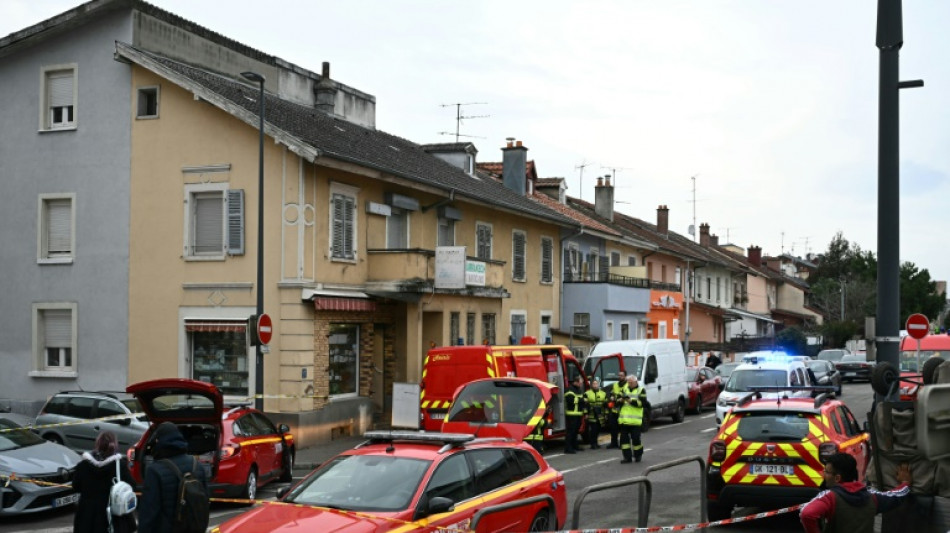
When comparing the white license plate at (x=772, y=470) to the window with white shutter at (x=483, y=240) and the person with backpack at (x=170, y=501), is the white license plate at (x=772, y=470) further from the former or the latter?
the window with white shutter at (x=483, y=240)

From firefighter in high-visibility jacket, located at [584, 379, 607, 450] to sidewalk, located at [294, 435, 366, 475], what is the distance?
17.6 ft

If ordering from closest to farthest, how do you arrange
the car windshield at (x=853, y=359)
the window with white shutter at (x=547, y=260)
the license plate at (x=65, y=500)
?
the license plate at (x=65, y=500) < the window with white shutter at (x=547, y=260) < the car windshield at (x=853, y=359)

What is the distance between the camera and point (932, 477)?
26.7 ft

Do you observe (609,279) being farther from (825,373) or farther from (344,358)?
(344,358)

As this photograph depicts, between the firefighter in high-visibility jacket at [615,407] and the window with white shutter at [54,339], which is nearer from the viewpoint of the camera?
→ the firefighter in high-visibility jacket at [615,407]

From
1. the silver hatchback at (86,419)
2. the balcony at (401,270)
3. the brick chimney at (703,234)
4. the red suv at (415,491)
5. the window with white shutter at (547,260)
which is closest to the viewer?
the red suv at (415,491)

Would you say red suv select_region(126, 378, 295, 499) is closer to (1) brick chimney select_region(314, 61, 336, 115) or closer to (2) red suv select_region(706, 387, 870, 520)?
(2) red suv select_region(706, 387, 870, 520)

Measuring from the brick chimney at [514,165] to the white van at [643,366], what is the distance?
15.7m

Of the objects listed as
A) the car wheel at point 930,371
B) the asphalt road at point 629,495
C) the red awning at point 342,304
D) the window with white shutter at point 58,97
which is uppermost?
the window with white shutter at point 58,97

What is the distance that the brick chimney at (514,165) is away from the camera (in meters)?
44.2

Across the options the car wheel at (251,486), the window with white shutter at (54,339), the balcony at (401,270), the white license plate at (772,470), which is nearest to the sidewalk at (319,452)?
the balcony at (401,270)

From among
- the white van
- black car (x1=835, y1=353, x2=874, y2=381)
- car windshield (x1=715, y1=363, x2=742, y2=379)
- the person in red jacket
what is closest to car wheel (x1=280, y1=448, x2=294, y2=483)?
the person in red jacket

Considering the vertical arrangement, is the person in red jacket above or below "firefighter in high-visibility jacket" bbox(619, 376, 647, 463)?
above

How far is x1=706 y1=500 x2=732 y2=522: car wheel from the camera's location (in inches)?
509
